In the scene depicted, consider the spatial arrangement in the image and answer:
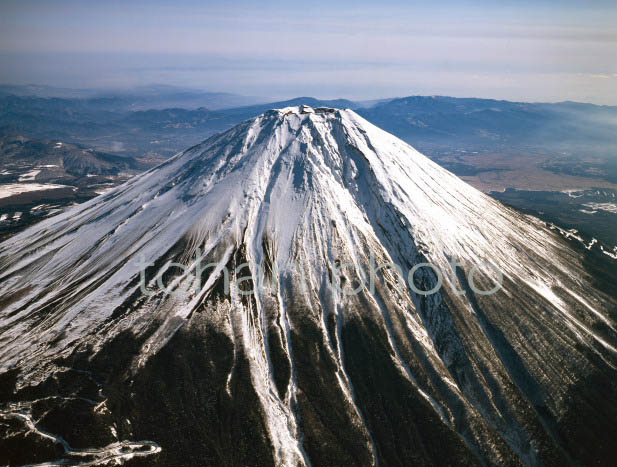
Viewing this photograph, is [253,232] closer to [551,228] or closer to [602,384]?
[602,384]

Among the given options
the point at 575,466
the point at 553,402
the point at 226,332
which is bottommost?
the point at 575,466

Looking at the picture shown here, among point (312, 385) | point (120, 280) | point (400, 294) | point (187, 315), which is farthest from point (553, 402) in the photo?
point (120, 280)

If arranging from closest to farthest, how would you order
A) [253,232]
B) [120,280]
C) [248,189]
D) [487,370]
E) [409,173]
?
[487,370] < [120,280] < [253,232] < [248,189] < [409,173]

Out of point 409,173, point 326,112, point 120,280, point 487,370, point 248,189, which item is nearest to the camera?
point 487,370

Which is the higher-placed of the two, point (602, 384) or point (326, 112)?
point (326, 112)

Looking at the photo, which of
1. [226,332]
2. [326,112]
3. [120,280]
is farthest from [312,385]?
[326,112]

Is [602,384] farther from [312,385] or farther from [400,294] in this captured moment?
[312,385]

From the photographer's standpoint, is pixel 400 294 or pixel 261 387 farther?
pixel 400 294
